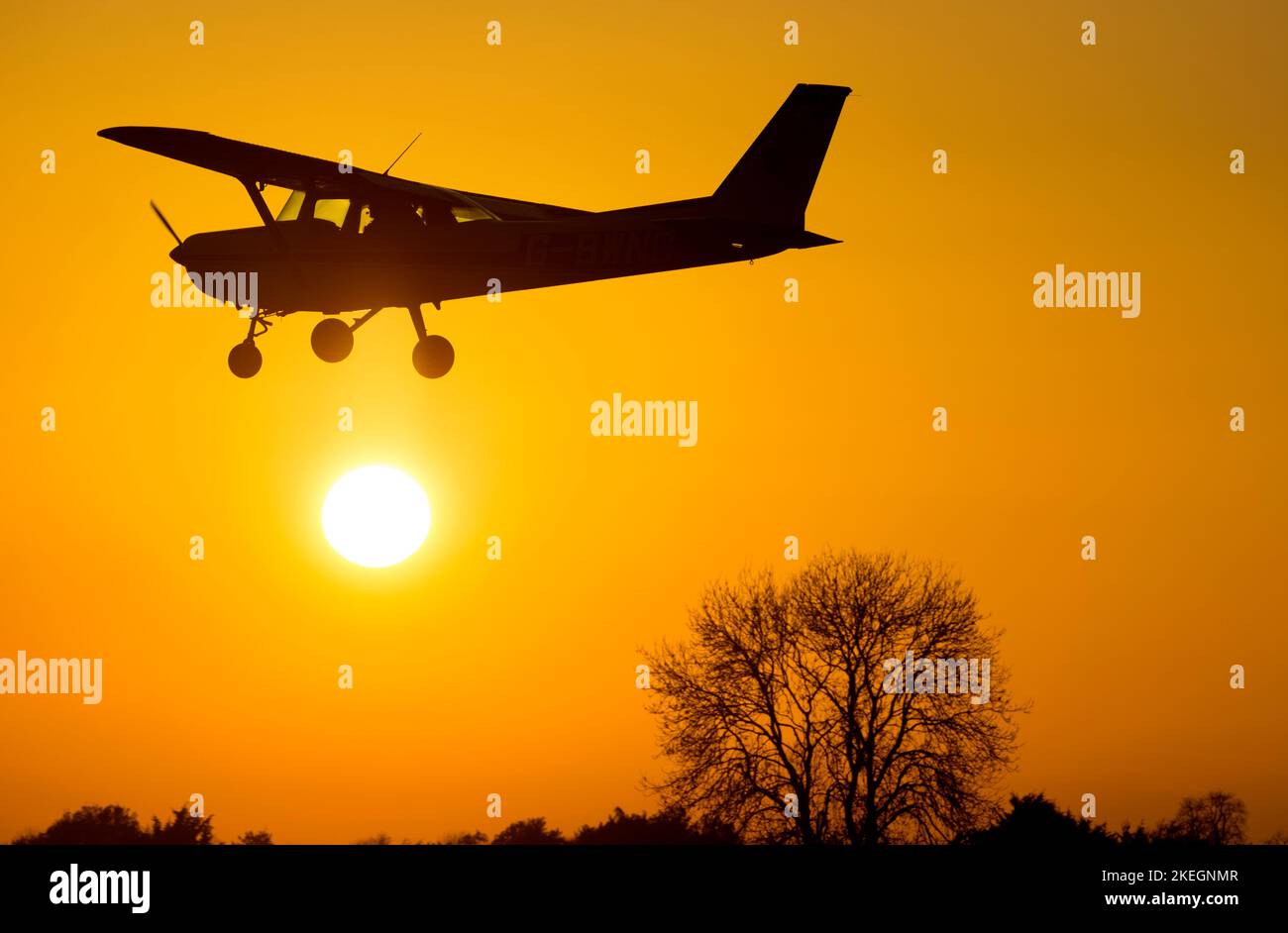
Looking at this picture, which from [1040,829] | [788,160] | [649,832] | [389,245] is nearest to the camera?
[389,245]

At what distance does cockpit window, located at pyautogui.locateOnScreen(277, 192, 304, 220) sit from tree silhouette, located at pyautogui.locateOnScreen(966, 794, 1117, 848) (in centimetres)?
1963

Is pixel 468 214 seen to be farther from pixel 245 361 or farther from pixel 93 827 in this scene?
pixel 93 827

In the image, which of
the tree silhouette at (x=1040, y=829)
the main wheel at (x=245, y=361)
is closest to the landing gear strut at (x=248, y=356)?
the main wheel at (x=245, y=361)

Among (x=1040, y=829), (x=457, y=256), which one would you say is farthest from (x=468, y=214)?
(x=1040, y=829)

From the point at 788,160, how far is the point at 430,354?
7415 millimetres

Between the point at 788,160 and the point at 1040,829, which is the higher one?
the point at 788,160

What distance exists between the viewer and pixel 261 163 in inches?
1270

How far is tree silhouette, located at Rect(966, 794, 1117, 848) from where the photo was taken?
4262cm

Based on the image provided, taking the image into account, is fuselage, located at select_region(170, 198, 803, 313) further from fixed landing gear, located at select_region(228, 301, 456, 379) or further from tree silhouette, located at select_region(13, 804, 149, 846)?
tree silhouette, located at select_region(13, 804, 149, 846)
